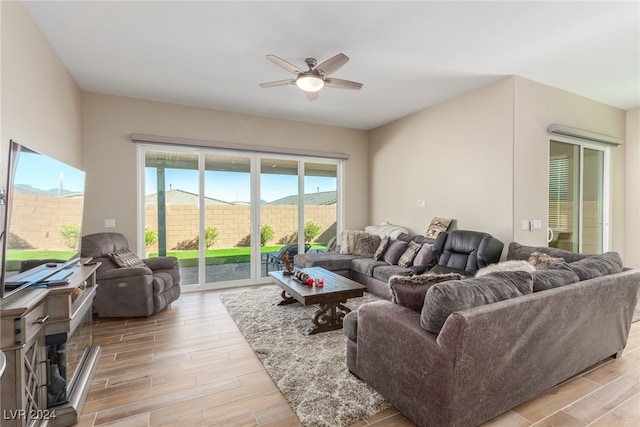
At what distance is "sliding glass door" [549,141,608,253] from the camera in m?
4.22

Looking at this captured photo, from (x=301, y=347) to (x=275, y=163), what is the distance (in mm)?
3416

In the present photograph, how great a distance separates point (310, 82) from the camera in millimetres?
2994

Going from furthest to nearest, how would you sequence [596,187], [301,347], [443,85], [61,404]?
[596,187], [443,85], [301,347], [61,404]

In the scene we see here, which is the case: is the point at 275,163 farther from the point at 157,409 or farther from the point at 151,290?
the point at 157,409

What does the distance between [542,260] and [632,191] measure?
3.42m

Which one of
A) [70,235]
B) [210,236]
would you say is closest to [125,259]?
[210,236]

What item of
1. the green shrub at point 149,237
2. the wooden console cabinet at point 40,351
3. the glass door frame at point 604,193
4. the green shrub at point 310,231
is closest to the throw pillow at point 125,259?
the green shrub at point 149,237

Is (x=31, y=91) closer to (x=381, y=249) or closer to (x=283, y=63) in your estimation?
(x=283, y=63)

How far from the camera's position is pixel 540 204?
3.92m

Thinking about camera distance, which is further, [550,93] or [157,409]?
[550,93]

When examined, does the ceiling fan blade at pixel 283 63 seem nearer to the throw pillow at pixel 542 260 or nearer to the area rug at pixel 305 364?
the area rug at pixel 305 364

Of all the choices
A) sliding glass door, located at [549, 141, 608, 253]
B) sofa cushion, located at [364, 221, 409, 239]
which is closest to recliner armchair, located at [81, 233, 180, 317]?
sofa cushion, located at [364, 221, 409, 239]

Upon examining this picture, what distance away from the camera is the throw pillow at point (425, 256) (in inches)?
162

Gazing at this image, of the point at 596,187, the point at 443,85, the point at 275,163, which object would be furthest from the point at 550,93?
the point at 275,163
